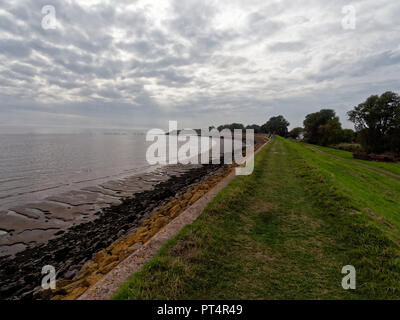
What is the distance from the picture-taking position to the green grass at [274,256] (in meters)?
3.30

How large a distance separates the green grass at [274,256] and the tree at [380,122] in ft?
110

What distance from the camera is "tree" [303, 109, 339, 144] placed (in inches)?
2495

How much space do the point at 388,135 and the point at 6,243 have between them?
44.9 meters

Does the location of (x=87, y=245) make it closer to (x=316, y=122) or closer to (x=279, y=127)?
(x=316, y=122)

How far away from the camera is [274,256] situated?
4.31 metres

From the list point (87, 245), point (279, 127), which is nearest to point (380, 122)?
point (87, 245)

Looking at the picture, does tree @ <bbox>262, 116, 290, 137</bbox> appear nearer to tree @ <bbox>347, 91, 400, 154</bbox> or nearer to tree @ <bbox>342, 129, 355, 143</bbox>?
tree @ <bbox>342, 129, 355, 143</bbox>

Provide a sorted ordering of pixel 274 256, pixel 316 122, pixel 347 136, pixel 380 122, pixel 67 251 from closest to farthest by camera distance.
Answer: pixel 274 256, pixel 67 251, pixel 380 122, pixel 347 136, pixel 316 122

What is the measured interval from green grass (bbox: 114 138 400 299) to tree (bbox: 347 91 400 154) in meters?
33.4

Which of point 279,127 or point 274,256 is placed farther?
point 279,127

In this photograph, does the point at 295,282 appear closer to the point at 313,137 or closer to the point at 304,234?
the point at 304,234

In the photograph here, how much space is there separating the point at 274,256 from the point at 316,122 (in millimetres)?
73092

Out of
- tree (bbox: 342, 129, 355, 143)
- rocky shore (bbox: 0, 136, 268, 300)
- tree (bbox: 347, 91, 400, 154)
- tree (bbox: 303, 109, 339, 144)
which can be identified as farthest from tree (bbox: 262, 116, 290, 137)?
rocky shore (bbox: 0, 136, 268, 300)

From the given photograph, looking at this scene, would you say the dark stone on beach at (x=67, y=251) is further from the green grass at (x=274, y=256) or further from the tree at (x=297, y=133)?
the tree at (x=297, y=133)
